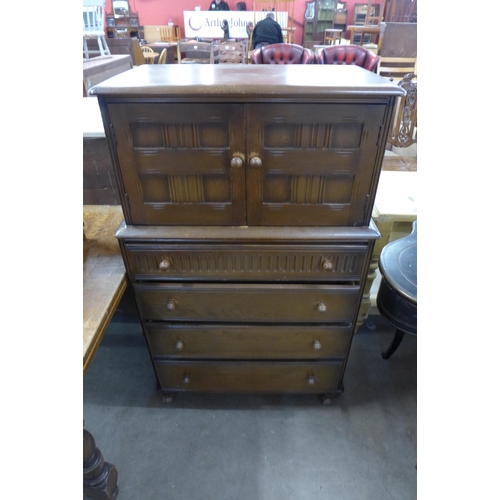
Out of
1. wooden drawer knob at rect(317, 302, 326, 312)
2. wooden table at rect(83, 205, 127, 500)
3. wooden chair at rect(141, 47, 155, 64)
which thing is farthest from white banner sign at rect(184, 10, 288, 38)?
wooden drawer knob at rect(317, 302, 326, 312)

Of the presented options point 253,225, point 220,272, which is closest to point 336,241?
point 253,225

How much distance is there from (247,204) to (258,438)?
1.05m

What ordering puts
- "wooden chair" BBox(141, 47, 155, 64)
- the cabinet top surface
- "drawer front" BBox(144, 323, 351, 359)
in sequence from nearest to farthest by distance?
1. the cabinet top surface
2. "drawer front" BBox(144, 323, 351, 359)
3. "wooden chair" BBox(141, 47, 155, 64)

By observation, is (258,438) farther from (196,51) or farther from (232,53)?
(196,51)

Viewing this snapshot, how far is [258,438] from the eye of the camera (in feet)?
4.70

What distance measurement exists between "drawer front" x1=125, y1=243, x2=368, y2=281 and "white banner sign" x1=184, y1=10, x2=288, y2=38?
9286 mm

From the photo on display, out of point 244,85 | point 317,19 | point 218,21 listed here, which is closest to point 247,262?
→ point 244,85

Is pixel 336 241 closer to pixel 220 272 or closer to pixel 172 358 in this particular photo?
pixel 220 272

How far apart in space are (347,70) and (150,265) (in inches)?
36.5

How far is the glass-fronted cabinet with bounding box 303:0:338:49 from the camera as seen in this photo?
8.37 metres

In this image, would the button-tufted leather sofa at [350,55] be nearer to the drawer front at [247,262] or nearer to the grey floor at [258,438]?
the drawer front at [247,262]

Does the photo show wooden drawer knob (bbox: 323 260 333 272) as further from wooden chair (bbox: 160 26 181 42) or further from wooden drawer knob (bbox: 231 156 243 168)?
wooden chair (bbox: 160 26 181 42)

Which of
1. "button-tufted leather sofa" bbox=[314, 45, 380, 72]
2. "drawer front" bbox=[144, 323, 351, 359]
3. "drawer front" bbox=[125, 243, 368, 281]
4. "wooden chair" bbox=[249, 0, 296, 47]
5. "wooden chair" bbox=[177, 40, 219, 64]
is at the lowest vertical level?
"drawer front" bbox=[144, 323, 351, 359]

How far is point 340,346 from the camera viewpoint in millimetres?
1312
